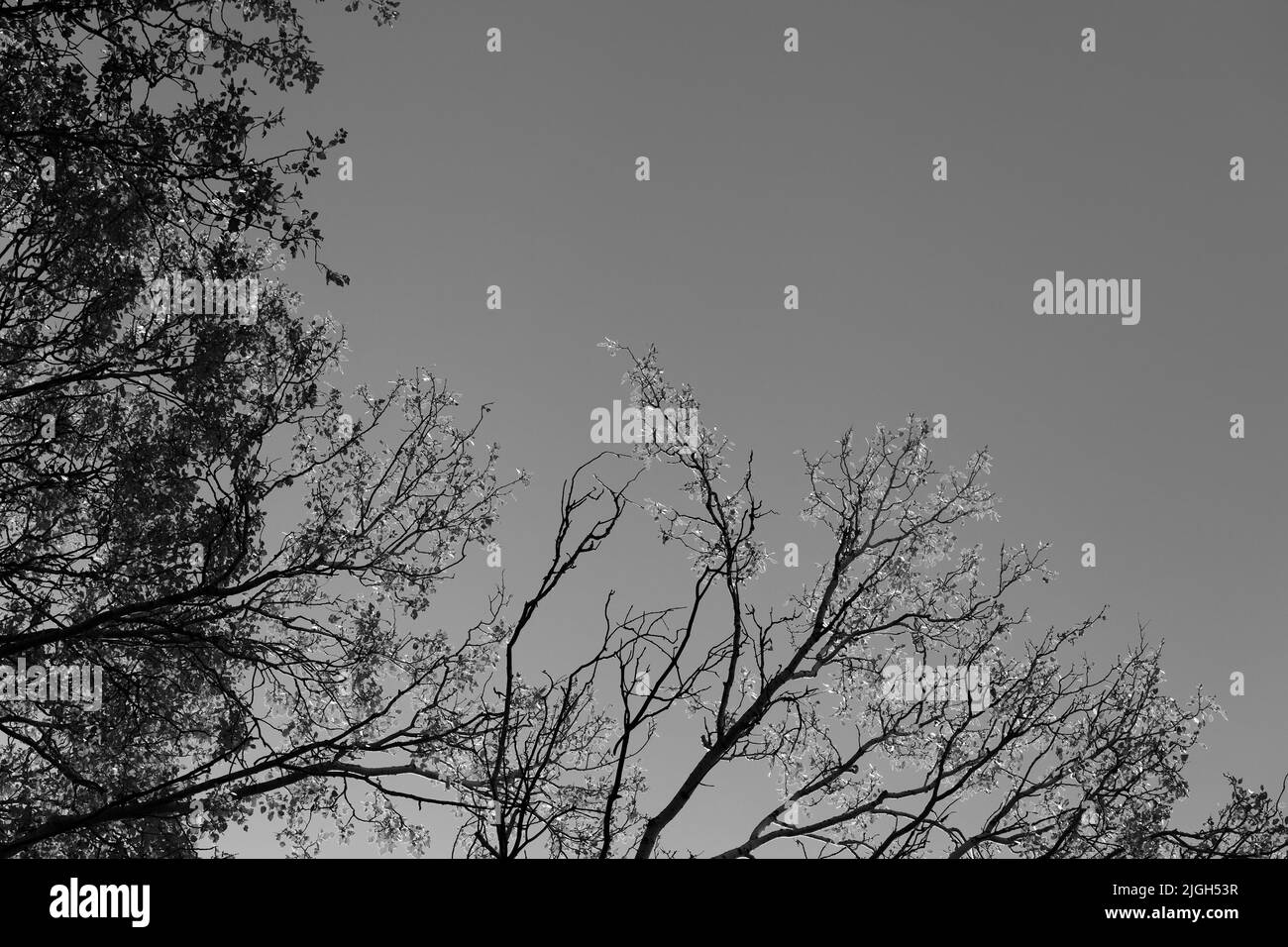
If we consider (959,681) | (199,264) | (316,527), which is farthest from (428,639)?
(959,681)

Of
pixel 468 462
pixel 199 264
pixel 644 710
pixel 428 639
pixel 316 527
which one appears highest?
pixel 199 264

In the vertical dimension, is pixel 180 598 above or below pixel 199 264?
below

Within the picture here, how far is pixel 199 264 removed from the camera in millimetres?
11125

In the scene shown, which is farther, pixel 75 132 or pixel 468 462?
pixel 468 462

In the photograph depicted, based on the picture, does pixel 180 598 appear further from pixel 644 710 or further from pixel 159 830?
pixel 644 710

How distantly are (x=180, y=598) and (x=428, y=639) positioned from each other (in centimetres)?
462

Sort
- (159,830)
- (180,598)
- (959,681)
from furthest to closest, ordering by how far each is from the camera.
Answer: (959,681) < (159,830) < (180,598)

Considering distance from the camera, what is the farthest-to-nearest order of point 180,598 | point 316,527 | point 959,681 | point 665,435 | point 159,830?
point 665,435 < point 959,681 < point 316,527 < point 159,830 < point 180,598

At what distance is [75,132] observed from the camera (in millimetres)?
8977
